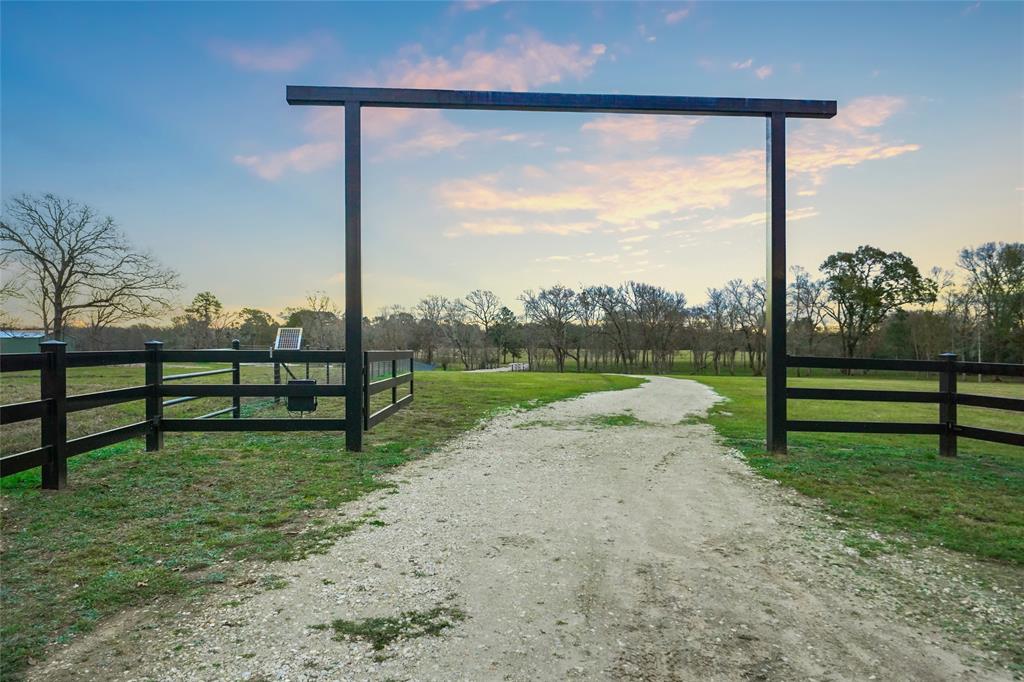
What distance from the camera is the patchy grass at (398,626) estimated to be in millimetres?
2334

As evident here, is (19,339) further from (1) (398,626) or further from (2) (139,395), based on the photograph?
(1) (398,626)

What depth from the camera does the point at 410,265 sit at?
21359mm

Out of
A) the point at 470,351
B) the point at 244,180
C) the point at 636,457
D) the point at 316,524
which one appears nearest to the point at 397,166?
the point at 244,180

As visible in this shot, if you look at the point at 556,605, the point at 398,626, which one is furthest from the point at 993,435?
the point at 398,626

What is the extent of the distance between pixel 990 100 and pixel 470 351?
131ft

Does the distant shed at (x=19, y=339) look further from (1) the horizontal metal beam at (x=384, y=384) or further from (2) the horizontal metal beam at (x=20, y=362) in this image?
(2) the horizontal metal beam at (x=20, y=362)

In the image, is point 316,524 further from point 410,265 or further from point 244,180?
point 410,265

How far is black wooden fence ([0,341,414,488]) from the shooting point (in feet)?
15.0

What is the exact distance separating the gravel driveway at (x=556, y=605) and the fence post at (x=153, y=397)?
12.3ft

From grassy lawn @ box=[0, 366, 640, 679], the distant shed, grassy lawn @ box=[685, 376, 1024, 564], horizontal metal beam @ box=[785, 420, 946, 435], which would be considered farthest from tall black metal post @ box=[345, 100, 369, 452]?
the distant shed

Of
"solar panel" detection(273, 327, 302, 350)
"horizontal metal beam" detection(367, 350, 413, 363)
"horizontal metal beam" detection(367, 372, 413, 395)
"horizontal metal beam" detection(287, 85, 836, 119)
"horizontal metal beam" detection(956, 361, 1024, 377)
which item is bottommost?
"horizontal metal beam" detection(367, 372, 413, 395)

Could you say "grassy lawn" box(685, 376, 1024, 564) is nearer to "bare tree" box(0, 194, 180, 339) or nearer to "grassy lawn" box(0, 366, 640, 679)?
"grassy lawn" box(0, 366, 640, 679)

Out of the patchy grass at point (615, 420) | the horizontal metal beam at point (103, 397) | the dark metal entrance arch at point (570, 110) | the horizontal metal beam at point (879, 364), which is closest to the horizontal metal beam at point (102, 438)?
the horizontal metal beam at point (103, 397)

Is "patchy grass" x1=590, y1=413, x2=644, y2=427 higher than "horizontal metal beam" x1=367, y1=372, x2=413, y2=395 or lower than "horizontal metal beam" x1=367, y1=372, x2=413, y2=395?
lower
